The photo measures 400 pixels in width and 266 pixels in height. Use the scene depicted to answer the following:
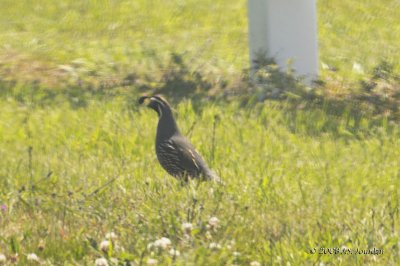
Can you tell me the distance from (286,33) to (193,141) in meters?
2.63

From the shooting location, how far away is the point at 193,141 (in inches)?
303

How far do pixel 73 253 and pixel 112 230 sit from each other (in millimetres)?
279

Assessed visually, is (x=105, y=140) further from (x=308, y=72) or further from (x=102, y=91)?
(x=308, y=72)

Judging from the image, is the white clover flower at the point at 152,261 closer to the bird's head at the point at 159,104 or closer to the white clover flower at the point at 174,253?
the white clover flower at the point at 174,253

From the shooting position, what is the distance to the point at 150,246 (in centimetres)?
482

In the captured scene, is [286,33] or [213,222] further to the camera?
[286,33]

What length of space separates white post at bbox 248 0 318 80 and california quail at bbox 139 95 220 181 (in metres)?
3.22

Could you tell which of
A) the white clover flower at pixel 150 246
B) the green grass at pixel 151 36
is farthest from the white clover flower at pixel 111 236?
the green grass at pixel 151 36

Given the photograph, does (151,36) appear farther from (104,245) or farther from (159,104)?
(104,245)

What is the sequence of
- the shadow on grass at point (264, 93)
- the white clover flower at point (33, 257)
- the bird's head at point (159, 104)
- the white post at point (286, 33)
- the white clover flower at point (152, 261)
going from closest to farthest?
the white clover flower at point (152, 261), the white clover flower at point (33, 257), the bird's head at point (159, 104), the shadow on grass at point (264, 93), the white post at point (286, 33)

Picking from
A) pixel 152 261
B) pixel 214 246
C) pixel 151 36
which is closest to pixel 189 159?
pixel 214 246

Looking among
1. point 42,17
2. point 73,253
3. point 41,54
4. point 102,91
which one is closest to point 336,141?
point 102,91

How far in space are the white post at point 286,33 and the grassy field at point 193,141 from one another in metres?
0.50

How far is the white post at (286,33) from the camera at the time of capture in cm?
981
